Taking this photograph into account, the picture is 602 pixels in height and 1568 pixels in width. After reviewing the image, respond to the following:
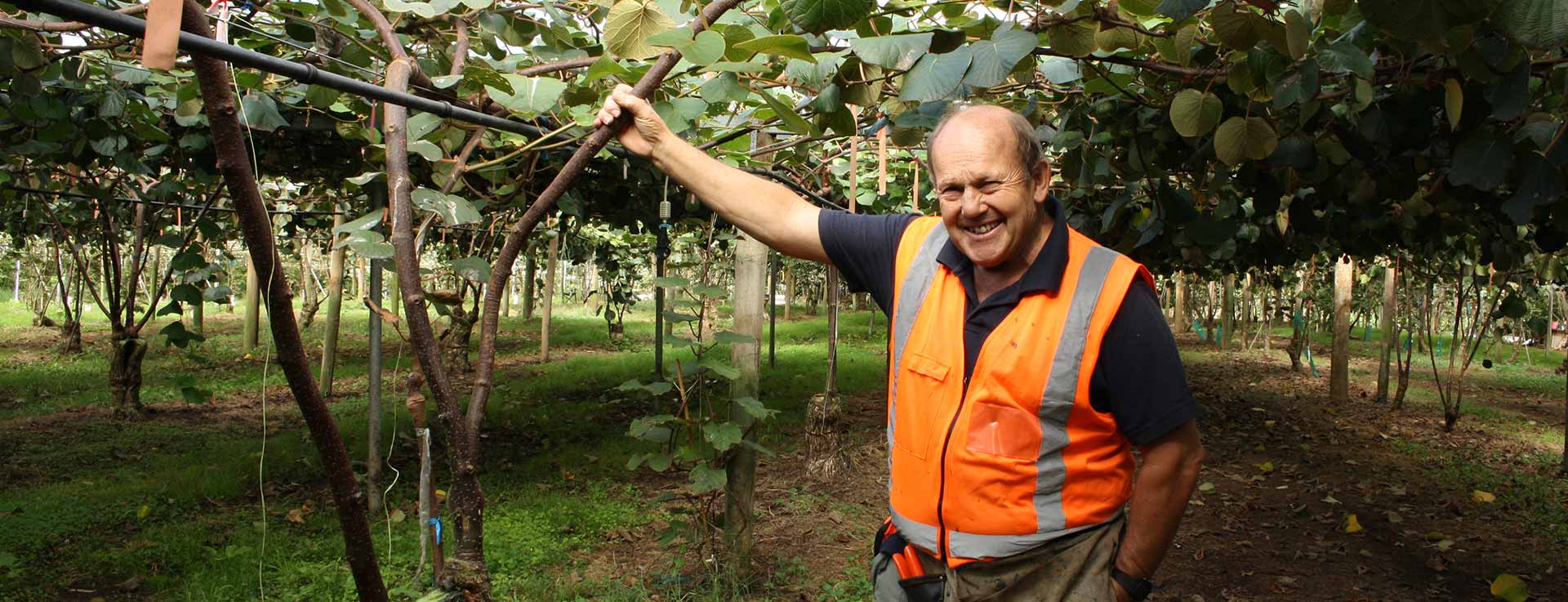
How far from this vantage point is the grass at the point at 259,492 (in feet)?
11.9

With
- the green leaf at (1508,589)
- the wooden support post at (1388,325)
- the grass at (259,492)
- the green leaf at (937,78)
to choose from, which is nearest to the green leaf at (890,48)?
the green leaf at (937,78)

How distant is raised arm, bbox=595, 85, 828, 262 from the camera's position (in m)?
1.58

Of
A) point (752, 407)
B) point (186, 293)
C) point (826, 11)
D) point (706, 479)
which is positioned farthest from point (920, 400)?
point (186, 293)

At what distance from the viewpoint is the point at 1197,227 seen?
2793 millimetres

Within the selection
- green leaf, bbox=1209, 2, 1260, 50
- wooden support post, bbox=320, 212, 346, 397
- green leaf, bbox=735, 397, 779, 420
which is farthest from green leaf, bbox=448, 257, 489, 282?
wooden support post, bbox=320, 212, 346, 397

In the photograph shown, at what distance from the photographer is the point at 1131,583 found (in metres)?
1.46

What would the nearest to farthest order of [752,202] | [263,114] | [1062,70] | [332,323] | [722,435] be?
[752,202]
[1062,70]
[263,114]
[722,435]
[332,323]

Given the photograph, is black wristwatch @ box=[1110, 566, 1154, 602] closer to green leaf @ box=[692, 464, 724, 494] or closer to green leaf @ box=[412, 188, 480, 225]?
green leaf @ box=[412, 188, 480, 225]

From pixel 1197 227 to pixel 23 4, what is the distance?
2871 millimetres

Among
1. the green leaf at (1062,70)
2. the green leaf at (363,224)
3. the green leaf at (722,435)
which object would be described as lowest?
the green leaf at (722,435)

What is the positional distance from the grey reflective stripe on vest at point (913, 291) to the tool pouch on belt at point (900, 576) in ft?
0.53

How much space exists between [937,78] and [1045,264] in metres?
0.36

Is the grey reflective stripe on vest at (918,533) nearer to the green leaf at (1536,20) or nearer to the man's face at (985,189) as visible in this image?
the man's face at (985,189)

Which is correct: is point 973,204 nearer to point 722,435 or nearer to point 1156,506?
point 1156,506
